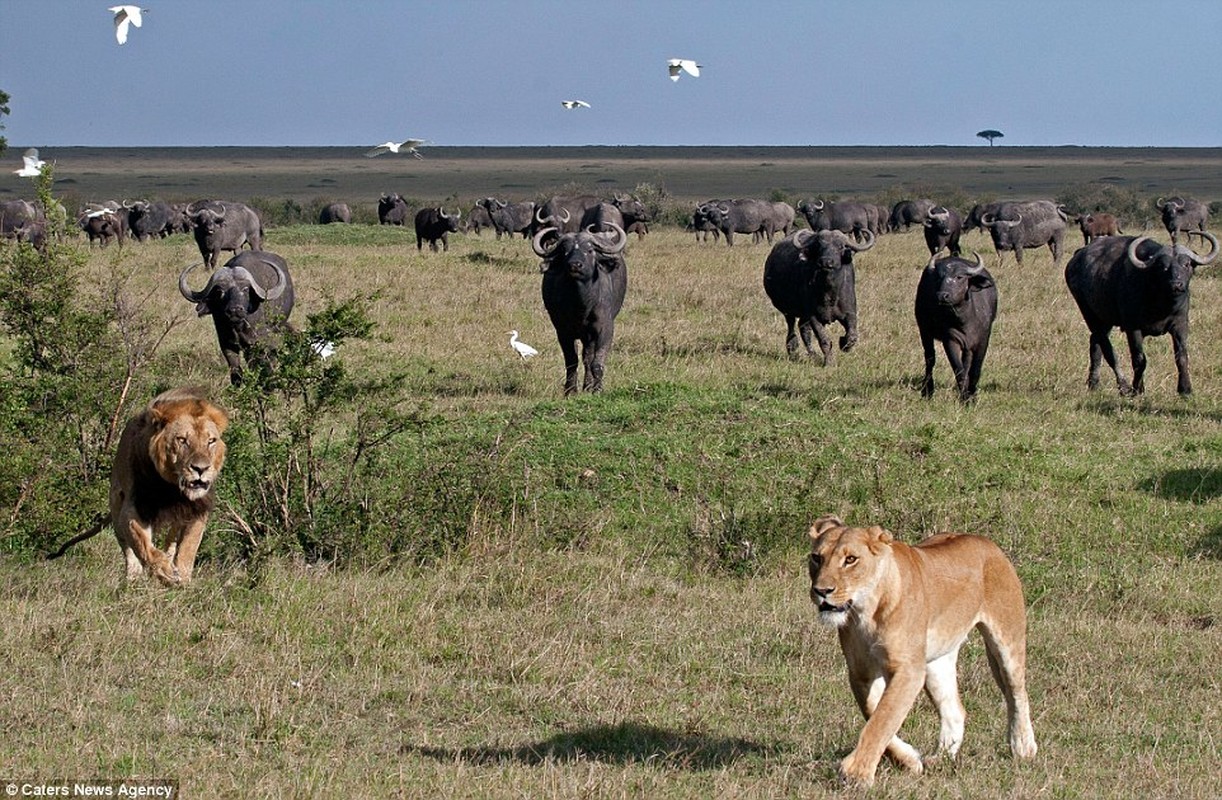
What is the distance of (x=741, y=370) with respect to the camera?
658 inches

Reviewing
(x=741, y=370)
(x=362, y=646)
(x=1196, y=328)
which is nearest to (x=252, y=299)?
(x=741, y=370)

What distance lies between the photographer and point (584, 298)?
15266 mm

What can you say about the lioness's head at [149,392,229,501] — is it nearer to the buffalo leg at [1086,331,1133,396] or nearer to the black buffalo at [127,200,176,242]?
the buffalo leg at [1086,331,1133,396]

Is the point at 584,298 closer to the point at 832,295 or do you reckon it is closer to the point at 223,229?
the point at 832,295

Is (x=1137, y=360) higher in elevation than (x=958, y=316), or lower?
lower

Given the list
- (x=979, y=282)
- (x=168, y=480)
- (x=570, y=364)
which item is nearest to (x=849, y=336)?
(x=979, y=282)

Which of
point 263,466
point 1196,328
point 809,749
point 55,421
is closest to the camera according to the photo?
point 809,749

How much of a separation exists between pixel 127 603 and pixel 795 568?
4.11m

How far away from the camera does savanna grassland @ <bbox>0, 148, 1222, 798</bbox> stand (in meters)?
5.80

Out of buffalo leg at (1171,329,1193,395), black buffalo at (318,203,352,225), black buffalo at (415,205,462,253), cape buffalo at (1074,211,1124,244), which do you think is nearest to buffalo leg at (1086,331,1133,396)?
buffalo leg at (1171,329,1193,395)

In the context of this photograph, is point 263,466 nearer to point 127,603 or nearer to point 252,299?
point 127,603

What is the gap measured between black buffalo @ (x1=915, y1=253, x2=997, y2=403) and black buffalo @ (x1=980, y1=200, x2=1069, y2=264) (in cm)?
1659

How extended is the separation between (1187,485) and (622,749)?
6919 mm

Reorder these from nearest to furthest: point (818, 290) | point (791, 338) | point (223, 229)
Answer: point (818, 290) < point (791, 338) < point (223, 229)
